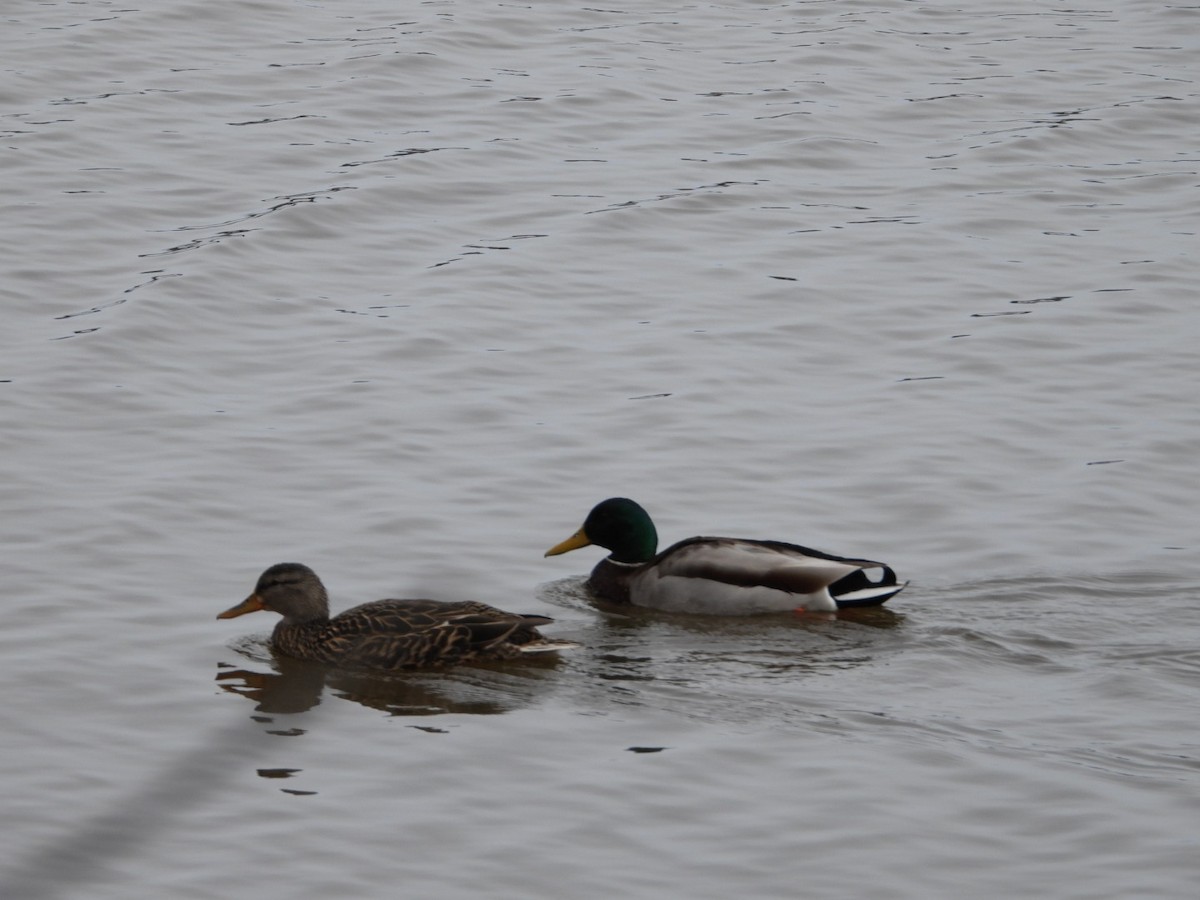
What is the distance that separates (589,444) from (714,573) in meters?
2.34

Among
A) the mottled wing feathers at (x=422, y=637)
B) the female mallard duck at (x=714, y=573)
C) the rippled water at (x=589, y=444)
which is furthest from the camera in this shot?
the female mallard duck at (x=714, y=573)

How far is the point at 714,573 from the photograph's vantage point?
400 inches

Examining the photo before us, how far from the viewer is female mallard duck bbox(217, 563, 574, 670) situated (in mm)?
9195

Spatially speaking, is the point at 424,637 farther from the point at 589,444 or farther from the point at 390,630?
the point at 589,444

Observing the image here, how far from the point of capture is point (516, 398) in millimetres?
12984

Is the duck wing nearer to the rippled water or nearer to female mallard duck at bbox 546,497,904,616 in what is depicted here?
the rippled water

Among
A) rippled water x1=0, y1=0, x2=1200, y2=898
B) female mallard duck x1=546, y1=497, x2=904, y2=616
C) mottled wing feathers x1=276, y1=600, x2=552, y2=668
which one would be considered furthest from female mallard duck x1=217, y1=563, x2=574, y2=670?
female mallard duck x1=546, y1=497, x2=904, y2=616

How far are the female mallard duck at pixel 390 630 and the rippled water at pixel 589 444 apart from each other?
0.38 feet

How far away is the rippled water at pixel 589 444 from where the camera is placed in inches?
299

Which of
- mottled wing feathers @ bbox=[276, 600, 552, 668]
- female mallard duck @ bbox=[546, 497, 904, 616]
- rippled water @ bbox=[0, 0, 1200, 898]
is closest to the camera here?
rippled water @ bbox=[0, 0, 1200, 898]

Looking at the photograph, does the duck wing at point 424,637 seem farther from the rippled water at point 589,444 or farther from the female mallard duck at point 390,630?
the rippled water at point 589,444

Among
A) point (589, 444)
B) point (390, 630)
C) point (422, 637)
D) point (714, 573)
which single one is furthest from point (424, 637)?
point (589, 444)

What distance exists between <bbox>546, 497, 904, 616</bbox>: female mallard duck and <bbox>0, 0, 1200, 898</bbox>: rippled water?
177mm

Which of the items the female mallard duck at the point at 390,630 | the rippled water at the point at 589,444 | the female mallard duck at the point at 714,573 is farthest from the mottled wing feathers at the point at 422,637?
the female mallard duck at the point at 714,573
